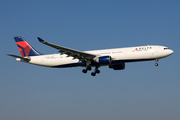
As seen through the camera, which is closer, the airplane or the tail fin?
the airplane

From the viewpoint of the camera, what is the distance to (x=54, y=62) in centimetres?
4556

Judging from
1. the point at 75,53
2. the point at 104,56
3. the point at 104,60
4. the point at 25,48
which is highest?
the point at 25,48

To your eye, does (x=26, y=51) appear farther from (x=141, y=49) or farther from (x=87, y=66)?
(x=141, y=49)

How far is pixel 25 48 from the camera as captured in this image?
5016 cm

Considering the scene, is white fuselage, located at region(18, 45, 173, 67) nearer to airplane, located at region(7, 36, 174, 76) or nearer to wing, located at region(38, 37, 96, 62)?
airplane, located at region(7, 36, 174, 76)

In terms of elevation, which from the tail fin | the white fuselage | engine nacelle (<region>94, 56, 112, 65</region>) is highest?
the tail fin

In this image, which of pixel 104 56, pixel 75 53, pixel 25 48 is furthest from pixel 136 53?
pixel 25 48

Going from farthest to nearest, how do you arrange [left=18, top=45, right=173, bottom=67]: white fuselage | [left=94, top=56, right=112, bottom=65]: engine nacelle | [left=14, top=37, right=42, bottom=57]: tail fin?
[left=14, top=37, right=42, bottom=57]: tail fin, [left=18, top=45, right=173, bottom=67]: white fuselage, [left=94, top=56, right=112, bottom=65]: engine nacelle

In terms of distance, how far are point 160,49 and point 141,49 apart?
116 inches

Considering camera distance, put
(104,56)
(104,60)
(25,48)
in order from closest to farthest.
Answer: (104,60) < (104,56) < (25,48)

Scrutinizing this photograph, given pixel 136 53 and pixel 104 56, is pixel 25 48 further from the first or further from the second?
pixel 136 53

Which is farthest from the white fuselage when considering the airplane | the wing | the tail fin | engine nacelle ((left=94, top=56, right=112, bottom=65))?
the tail fin

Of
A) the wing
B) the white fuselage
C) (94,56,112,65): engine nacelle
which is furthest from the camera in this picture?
the white fuselage

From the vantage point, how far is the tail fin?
49.3m
